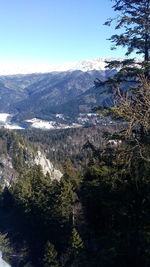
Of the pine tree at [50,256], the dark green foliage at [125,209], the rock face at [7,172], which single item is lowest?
the pine tree at [50,256]

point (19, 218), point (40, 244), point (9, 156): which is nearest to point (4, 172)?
point (9, 156)

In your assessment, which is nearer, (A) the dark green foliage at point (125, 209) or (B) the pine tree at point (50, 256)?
(A) the dark green foliage at point (125, 209)

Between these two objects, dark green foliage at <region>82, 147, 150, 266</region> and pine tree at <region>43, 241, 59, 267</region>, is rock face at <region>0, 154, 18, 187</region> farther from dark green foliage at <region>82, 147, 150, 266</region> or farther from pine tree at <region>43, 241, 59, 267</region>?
dark green foliage at <region>82, 147, 150, 266</region>

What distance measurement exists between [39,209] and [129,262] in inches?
1415

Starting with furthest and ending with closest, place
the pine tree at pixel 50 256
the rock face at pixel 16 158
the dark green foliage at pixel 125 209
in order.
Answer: the rock face at pixel 16 158 → the pine tree at pixel 50 256 → the dark green foliage at pixel 125 209

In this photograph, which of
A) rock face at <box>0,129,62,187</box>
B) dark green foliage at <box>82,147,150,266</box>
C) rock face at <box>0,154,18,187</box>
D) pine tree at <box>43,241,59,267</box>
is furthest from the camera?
rock face at <box>0,129,62,187</box>

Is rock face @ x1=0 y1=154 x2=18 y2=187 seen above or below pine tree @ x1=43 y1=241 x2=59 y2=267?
above

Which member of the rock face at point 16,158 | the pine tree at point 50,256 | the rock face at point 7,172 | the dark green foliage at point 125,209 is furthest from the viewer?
the rock face at point 16,158

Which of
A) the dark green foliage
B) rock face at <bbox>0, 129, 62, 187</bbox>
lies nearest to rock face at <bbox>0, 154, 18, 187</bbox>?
rock face at <bbox>0, 129, 62, 187</bbox>

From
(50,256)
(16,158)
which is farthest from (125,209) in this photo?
(16,158)

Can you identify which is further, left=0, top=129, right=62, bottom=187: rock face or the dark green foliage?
left=0, top=129, right=62, bottom=187: rock face

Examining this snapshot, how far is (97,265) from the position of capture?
56.5ft

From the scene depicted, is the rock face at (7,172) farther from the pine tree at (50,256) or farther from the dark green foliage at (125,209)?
the dark green foliage at (125,209)

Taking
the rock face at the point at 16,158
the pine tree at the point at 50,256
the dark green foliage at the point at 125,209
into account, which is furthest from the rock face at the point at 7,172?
the dark green foliage at the point at 125,209
